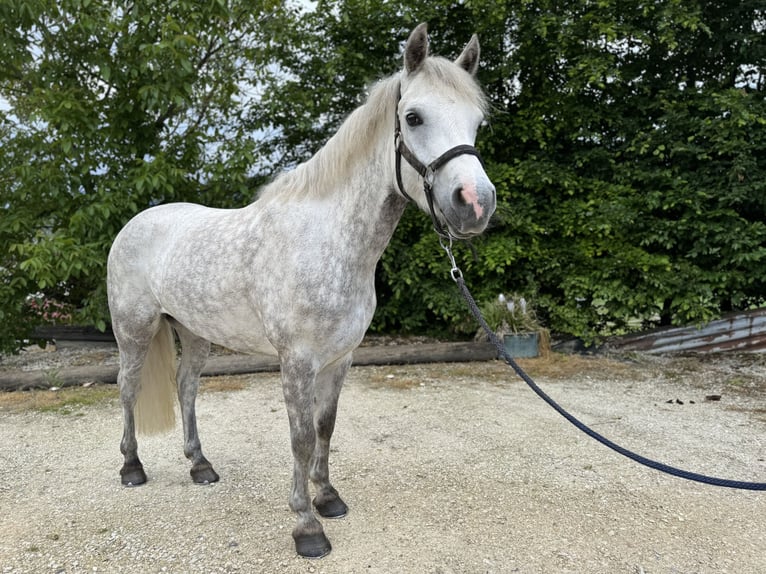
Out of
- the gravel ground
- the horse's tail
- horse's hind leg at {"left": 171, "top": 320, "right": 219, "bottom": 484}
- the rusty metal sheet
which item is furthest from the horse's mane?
the rusty metal sheet

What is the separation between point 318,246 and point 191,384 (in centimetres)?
153

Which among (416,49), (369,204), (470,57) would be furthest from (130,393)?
(470,57)

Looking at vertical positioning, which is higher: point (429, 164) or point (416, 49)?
point (416, 49)

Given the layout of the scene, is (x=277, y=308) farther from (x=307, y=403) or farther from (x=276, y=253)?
(x=307, y=403)

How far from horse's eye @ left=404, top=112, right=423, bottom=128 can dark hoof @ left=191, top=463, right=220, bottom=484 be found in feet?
7.69

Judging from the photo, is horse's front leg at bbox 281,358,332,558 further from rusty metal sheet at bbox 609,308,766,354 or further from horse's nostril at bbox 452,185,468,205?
rusty metal sheet at bbox 609,308,766,354

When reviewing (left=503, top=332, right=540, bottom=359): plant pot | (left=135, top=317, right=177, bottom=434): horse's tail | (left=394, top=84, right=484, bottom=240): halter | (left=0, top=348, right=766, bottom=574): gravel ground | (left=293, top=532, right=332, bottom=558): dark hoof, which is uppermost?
(left=394, top=84, right=484, bottom=240): halter

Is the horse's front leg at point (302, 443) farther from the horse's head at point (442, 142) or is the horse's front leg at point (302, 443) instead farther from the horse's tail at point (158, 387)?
the horse's tail at point (158, 387)

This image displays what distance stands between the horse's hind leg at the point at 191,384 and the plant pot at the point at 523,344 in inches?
147

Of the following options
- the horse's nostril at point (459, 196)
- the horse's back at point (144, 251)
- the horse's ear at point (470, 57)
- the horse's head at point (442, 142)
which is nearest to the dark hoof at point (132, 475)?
the horse's back at point (144, 251)

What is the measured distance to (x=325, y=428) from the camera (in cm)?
255

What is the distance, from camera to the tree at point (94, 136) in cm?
466

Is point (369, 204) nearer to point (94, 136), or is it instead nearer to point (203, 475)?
point (203, 475)

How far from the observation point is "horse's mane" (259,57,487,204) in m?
1.87
